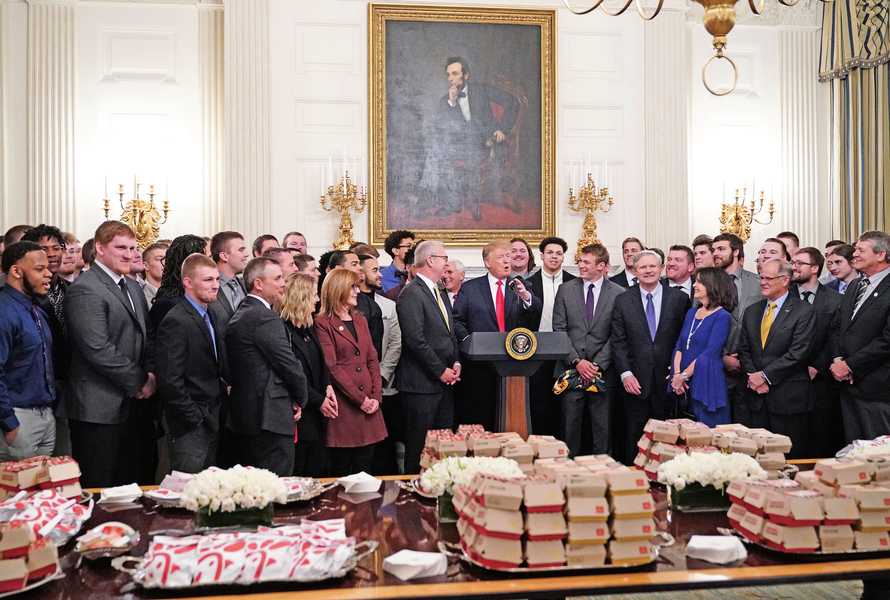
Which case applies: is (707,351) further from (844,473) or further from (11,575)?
(11,575)

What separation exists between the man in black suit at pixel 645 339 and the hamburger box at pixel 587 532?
331cm

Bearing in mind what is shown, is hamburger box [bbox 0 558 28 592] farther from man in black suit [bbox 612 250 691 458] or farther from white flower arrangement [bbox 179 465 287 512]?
man in black suit [bbox 612 250 691 458]

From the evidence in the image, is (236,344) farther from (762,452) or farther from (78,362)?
(762,452)

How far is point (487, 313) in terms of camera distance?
570 centimetres

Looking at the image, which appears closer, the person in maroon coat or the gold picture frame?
the person in maroon coat

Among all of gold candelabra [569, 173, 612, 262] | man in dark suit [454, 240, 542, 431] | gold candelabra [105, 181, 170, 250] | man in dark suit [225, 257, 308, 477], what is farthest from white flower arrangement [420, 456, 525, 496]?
gold candelabra [105, 181, 170, 250]

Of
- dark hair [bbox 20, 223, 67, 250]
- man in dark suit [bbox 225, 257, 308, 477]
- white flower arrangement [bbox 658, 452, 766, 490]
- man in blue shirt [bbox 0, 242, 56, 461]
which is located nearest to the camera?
white flower arrangement [bbox 658, 452, 766, 490]

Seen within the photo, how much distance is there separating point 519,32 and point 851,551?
7663mm

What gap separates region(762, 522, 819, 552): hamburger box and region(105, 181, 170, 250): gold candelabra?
7.43 m

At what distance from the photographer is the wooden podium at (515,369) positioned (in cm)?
473

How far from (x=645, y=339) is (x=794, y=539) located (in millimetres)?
3228

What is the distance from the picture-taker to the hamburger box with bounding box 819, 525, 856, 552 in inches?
96.5

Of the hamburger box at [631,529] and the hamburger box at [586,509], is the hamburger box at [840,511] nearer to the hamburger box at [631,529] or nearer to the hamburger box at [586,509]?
the hamburger box at [631,529]

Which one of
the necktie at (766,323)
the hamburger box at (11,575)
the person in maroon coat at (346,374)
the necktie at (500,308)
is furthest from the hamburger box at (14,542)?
the necktie at (766,323)
